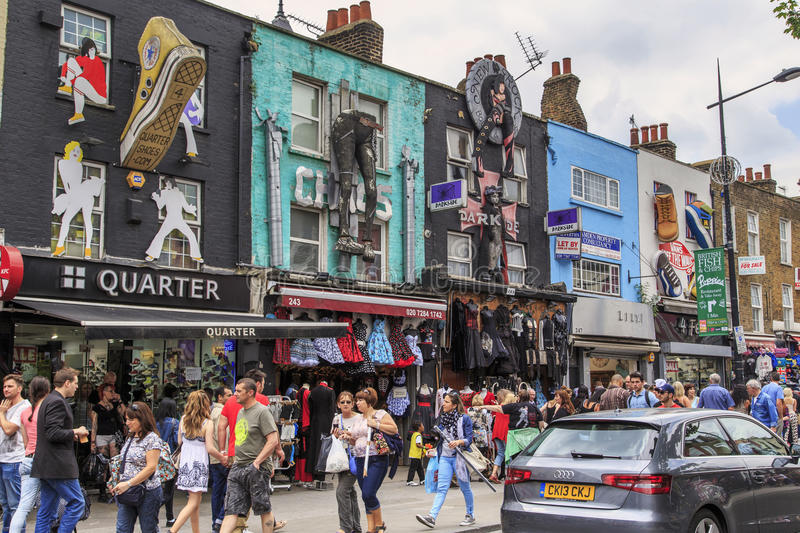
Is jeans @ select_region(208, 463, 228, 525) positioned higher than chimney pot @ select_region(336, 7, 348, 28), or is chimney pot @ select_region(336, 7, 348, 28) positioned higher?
chimney pot @ select_region(336, 7, 348, 28)

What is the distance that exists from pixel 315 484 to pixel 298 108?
26.3 feet

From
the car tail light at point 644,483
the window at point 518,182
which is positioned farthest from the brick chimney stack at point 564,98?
the car tail light at point 644,483

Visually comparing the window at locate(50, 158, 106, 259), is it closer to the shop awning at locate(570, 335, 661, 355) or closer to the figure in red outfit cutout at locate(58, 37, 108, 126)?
the figure in red outfit cutout at locate(58, 37, 108, 126)

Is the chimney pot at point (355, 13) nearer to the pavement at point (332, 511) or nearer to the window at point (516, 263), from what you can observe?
the window at point (516, 263)

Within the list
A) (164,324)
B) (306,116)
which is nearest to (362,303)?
(306,116)

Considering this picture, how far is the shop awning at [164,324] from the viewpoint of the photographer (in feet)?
38.1

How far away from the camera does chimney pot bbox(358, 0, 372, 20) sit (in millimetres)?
20094

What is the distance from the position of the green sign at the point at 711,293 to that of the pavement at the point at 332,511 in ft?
34.5

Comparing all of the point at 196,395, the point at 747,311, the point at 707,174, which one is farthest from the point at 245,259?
the point at 747,311

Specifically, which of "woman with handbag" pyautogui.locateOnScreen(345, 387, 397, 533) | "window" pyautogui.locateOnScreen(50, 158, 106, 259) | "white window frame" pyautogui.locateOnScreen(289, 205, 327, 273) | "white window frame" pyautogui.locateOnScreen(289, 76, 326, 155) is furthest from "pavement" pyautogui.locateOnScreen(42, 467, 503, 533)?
"white window frame" pyautogui.locateOnScreen(289, 76, 326, 155)

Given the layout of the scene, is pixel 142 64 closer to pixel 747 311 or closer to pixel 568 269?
pixel 568 269

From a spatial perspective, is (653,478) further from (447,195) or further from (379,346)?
(447,195)

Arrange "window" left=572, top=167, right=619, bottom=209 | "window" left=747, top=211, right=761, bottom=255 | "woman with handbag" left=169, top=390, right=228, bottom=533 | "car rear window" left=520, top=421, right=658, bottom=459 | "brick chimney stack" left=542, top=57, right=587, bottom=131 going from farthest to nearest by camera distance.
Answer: "window" left=747, top=211, right=761, bottom=255 < "brick chimney stack" left=542, top=57, right=587, bottom=131 < "window" left=572, top=167, right=619, bottom=209 < "woman with handbag" left=169, top=390, right=228, bottom=533 < "car rear window" left=520, top=421, right=658, bottom=459

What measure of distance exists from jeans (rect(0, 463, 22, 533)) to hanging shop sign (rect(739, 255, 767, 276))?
26.0 meters
